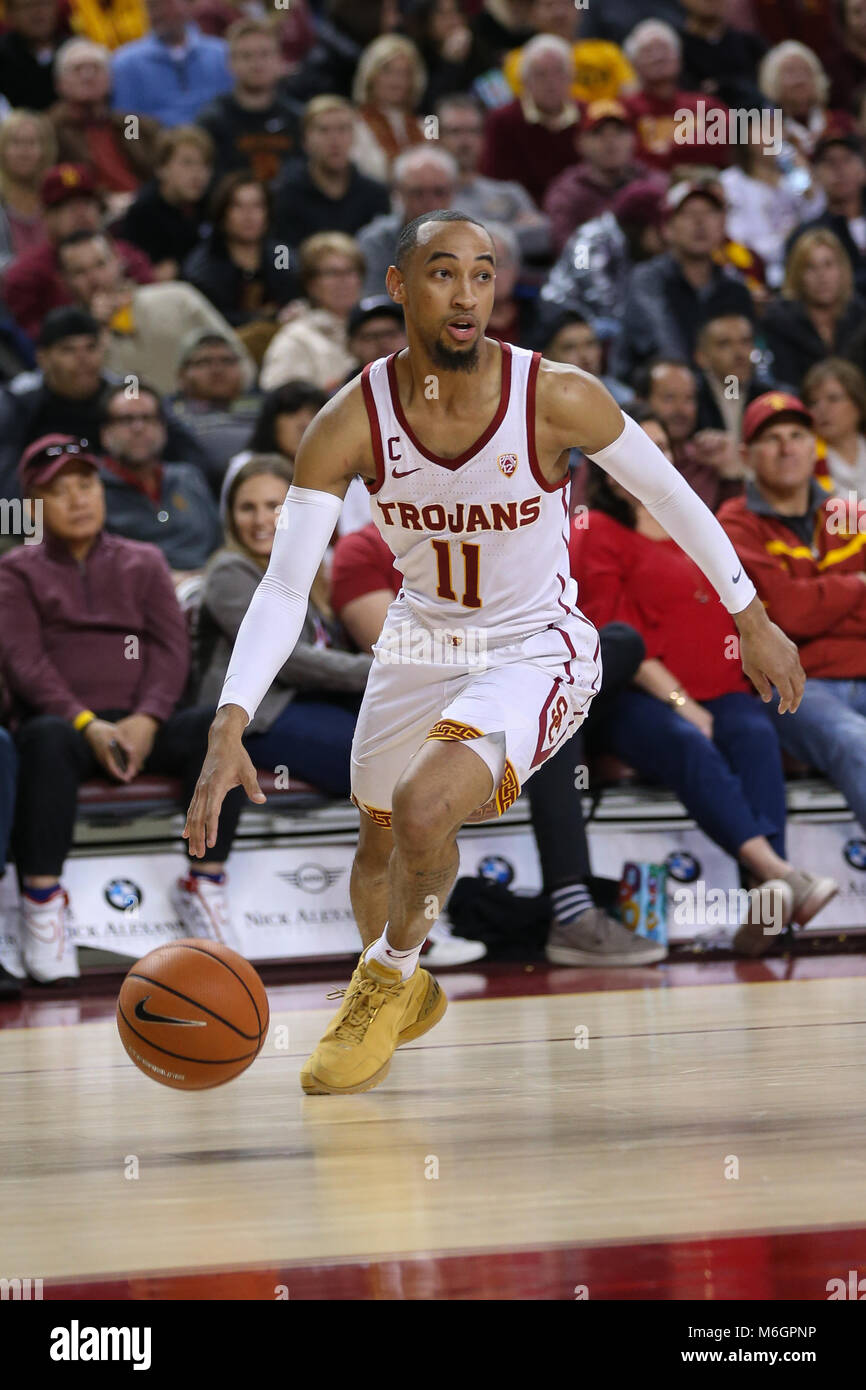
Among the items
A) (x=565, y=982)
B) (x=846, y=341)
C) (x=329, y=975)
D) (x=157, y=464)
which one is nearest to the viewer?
(x=565, y=982)

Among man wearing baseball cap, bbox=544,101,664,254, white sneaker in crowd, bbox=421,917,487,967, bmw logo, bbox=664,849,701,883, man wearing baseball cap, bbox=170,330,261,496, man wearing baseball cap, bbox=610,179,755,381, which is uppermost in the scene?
man wearing baseball cap, bbox=544,101,664,254

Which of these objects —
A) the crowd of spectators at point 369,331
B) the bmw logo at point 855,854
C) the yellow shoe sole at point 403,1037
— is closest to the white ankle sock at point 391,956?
the yellow shoe sole at point 403,1037

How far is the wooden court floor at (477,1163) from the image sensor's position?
265 centimetres

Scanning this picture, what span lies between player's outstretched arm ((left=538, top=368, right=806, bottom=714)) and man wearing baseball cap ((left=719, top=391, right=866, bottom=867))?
291cm

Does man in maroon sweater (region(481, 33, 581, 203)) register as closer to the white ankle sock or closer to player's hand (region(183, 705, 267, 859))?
the white ankle sock

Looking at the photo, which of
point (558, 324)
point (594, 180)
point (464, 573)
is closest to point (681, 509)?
point (464, 573)

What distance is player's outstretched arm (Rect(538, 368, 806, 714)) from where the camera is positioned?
414 centimetres

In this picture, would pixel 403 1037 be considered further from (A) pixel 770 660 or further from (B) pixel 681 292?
(B) pixel 681 292

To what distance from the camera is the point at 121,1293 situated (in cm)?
257

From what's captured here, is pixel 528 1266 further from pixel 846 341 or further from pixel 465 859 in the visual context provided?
pixel 846 341

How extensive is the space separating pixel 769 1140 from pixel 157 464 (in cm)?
529

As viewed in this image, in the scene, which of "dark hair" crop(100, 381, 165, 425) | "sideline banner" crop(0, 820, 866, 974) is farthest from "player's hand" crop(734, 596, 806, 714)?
"dark hair" crop(100, 381, 165, 425)

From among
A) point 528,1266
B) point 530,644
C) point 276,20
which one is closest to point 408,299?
point 530,644

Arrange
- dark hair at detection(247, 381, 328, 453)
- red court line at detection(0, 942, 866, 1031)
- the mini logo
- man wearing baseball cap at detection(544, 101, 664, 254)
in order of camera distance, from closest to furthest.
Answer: red court line at detection(0, 942, 866, 1031) < the mini logo < dark hair at detection(247, 381, 328, 453) < man wearing baseball cap at detection(544, 101, 664, 254)
